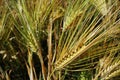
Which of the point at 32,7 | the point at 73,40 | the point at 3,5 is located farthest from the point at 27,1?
the point at 73,40

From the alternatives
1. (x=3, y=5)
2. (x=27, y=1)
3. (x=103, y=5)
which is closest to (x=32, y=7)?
(x=27, y=1)

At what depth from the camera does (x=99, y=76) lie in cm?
128

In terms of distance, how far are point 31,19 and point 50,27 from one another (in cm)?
10

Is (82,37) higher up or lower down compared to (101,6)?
lower down

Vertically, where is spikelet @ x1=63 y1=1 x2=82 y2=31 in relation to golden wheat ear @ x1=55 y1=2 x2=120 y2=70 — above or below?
above

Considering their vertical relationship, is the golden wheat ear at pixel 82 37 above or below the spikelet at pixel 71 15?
below

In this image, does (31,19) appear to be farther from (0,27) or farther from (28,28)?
(0,27)

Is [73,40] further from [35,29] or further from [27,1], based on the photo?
[27,1]

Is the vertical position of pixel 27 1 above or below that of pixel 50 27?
above

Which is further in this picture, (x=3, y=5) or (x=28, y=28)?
(x=3, y=5)

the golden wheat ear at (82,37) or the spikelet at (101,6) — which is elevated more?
the spikelet at (101,6)

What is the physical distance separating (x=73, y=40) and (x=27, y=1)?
0.90ft

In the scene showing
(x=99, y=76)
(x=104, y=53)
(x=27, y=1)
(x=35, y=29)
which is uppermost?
(x=27, y=1)

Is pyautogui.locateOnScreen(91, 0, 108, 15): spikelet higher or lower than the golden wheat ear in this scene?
higher
